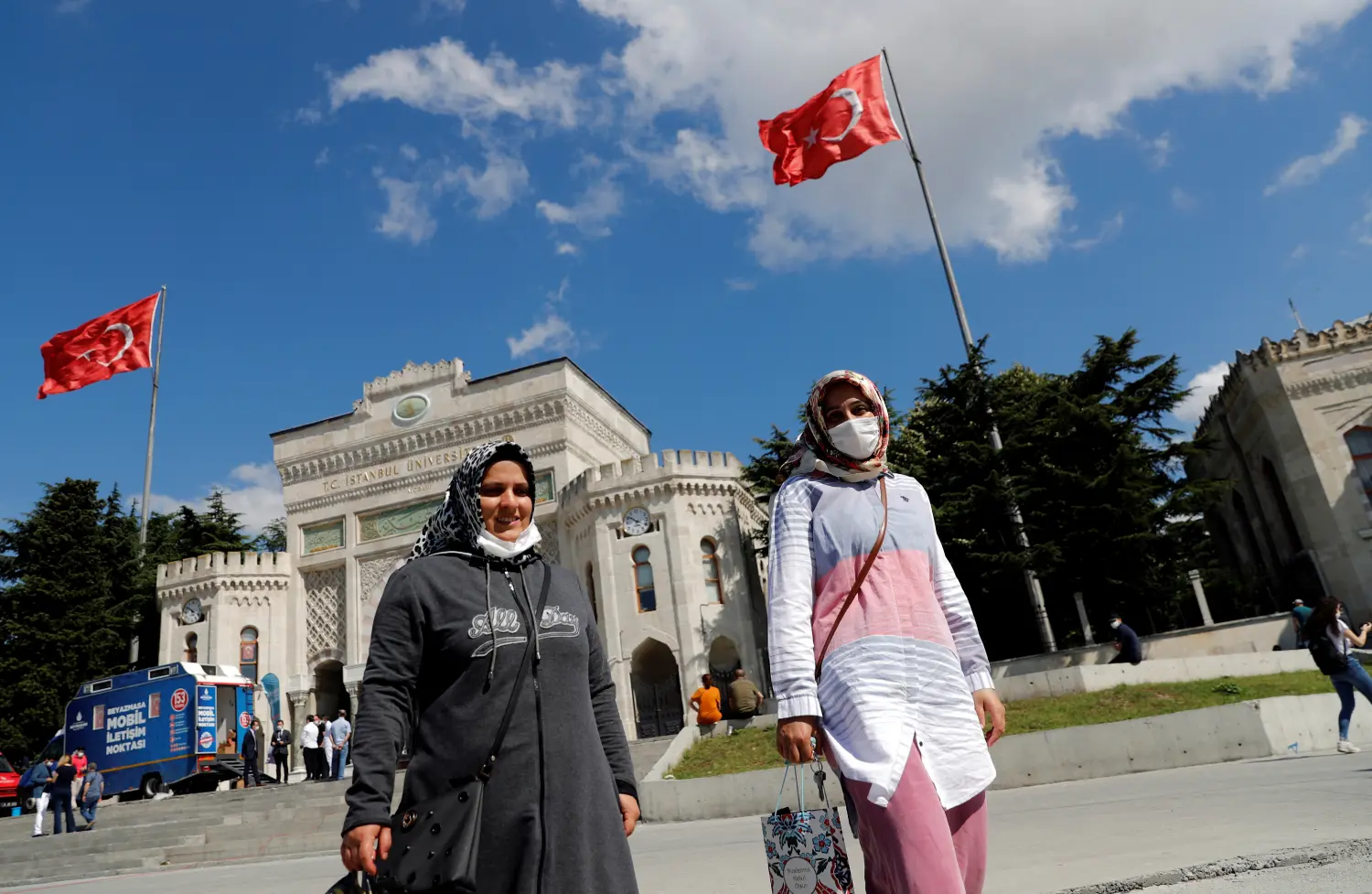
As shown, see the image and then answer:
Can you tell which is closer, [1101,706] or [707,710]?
[1101,706]

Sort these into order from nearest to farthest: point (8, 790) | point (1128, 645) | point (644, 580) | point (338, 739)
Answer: point (1128, 645)
point (338, 739)
point (8, 790)
point (644, 580)

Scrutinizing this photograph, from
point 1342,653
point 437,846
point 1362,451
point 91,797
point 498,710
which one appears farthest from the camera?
point 1362,451

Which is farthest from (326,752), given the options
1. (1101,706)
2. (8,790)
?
(1101,706)

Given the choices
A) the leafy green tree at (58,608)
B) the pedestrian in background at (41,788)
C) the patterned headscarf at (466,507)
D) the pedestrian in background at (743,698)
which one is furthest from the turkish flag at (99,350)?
the patterned headscarf at (466,507)

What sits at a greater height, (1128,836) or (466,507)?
(466,507)

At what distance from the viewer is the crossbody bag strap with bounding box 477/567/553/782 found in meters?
2.53

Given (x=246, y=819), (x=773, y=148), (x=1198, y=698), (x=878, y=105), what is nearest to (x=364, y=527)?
(x=246, y=819)

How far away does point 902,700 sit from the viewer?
9.09 feet

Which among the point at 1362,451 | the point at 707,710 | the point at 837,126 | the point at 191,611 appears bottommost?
the point at 707,710

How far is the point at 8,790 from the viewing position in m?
22.8

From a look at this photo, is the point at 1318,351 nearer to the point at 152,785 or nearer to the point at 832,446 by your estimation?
the point at 832,446

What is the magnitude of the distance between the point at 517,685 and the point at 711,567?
24378 millimetres

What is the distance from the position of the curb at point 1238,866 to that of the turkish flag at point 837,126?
18.4 metres

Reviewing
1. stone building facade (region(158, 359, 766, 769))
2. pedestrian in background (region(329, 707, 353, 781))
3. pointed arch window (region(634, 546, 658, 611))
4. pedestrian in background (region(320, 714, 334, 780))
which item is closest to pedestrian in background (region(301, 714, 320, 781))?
pedestrian in background (region(320, 714, 334, 780))
